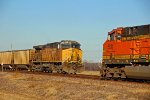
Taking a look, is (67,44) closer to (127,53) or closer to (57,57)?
(57,57)

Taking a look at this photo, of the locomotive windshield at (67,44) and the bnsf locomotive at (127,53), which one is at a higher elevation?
the locomotive windshield at (67,44)

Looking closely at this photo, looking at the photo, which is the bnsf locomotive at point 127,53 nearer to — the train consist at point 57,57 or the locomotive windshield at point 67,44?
the train consist at point 57,57

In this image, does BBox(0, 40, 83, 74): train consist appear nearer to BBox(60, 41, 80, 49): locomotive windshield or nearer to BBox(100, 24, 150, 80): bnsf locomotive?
BBox(60, 41, 80, 49): locomotive windshield

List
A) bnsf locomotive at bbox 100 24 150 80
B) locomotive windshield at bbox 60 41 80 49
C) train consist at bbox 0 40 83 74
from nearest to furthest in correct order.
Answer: bnsf locomotive at bbox 100 24 150 80
train consist at bbox 0 40 83 74
locomotive windshield at bbox 60 41 80 49

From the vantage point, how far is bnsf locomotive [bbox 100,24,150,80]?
20087 mm

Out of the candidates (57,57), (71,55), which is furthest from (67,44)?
(57,57)

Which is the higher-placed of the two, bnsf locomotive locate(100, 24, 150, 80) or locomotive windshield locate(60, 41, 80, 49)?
locomotive windshield locate(60, 41, 80, 49)

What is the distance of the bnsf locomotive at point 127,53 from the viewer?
65.9 feet

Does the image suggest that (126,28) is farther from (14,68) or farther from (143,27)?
(14,68)

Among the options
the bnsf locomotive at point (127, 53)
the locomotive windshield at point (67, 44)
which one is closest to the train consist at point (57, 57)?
the locomotive windshield at point (67, 44)

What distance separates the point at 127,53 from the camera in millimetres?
21312

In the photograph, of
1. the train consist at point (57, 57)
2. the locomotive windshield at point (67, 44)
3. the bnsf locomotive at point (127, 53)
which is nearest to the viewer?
the bnsf locomotive at point (127, 53)

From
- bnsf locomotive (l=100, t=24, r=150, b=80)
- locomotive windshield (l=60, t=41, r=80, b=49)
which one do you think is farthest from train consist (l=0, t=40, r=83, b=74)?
bnsf locomotive (l=100, t=24, r=150, b=80)

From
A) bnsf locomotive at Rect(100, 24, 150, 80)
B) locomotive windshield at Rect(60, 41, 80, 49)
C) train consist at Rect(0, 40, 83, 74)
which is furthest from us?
locomotive windshield at Rect(60, 41, 80, 49)
